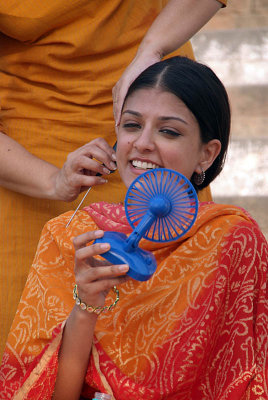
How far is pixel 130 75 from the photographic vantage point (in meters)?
1.84

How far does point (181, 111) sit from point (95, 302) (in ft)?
1.65

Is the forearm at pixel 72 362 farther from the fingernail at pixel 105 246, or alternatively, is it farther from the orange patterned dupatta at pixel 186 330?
the fingernail at pixel 105 246

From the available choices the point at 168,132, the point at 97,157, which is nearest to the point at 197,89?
the point at 168,132

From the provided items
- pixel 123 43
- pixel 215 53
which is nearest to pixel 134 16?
pixel 123 43

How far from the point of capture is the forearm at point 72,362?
1645mm

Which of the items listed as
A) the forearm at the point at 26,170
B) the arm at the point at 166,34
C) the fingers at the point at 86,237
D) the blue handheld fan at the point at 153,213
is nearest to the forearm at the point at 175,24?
the arm at the point at 166,34

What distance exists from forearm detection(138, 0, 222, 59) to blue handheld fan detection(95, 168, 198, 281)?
52cm

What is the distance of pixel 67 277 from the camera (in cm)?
186

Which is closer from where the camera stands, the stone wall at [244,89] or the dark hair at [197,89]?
the dark hair at [197,89]

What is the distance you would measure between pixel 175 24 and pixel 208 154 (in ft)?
1.13

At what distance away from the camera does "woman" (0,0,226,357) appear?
79.9 inches

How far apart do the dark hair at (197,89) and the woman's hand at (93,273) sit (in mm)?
481

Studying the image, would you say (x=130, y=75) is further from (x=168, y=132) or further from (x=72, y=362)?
(x=72, y=362)

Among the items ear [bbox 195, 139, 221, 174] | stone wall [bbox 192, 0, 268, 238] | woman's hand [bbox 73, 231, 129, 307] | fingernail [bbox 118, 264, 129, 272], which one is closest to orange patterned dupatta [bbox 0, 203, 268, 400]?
ear [bbox 195, 139, 221, 174]
